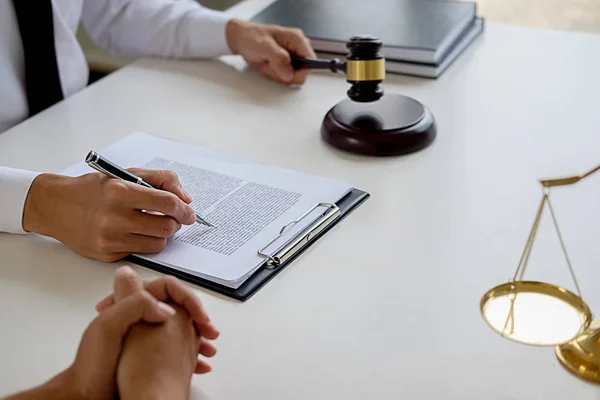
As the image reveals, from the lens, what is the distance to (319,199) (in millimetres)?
1088

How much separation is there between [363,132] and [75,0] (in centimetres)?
76

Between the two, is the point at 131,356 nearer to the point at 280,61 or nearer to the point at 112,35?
the point at 280,61

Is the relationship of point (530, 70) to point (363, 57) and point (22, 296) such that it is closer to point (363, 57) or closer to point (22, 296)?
point (363, 57)

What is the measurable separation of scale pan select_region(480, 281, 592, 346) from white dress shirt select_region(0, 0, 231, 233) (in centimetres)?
92

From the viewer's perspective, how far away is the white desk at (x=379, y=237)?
81 centimetres

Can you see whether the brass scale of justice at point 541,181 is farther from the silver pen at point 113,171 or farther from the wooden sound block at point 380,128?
the silver pen at point 113,171

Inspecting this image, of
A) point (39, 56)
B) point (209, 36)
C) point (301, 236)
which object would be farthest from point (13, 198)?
point (209, 36)

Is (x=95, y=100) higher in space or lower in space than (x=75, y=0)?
lower

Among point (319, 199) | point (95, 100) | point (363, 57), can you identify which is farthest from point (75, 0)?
point (319, 199)

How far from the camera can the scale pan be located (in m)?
0.77

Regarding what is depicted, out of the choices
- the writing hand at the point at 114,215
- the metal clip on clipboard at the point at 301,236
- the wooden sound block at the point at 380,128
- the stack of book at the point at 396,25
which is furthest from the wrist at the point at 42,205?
the stack of book at the point at 396,25

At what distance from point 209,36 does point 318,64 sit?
28cm

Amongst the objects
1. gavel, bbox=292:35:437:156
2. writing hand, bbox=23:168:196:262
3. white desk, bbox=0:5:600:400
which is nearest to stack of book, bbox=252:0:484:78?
white desk, bbox=0:5:600:400

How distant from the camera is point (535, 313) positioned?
31.7 inches
